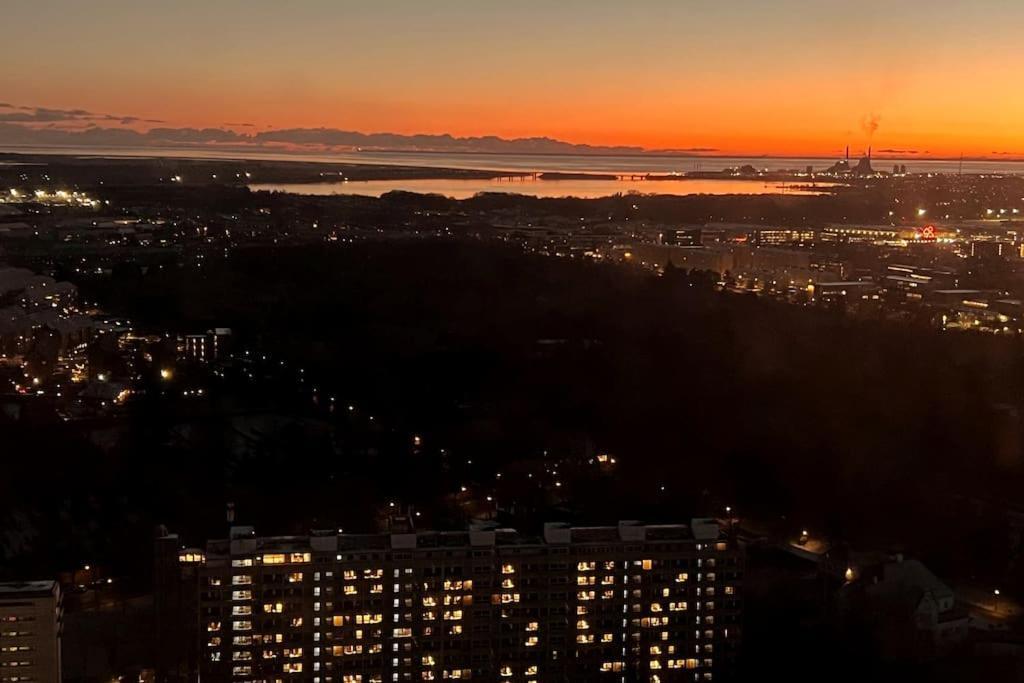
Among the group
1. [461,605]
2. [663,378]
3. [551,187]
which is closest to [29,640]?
[461,605]

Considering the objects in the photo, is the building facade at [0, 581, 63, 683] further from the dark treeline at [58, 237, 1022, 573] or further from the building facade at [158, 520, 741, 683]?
the dark treeline at [58, 237, 1022, 573]

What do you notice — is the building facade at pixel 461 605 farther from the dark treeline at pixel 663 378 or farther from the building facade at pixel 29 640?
the dark treeline at pixel 663 378

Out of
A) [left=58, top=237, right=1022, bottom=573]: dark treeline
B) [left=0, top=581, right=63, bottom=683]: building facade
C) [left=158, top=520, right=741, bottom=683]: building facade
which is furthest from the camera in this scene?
[left=58, top=237, right=1022, bottom=573]: dark treeline

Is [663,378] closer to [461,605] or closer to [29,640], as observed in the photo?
[461,605]

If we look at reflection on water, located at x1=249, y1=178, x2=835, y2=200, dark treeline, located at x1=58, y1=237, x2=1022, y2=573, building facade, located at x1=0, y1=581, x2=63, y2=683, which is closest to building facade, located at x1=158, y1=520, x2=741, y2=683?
building facade, located at x1=0, y1=581, x2=63, y2=683

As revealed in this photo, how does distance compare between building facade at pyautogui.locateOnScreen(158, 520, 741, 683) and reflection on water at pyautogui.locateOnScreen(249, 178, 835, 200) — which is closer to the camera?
building facade at pyautogui.locateOnScreen(158, 520, 741, 683)
